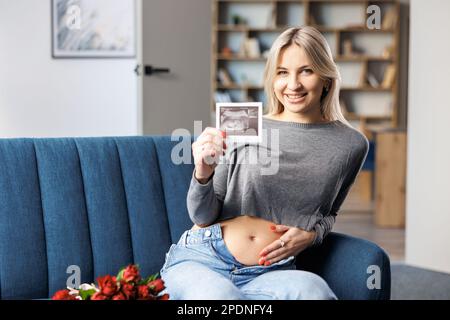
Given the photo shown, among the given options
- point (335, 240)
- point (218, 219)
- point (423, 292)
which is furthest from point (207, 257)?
point (423, 292)

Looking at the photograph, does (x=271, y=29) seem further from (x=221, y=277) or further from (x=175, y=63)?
(x=221, y=277)

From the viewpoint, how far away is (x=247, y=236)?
1.99 metres

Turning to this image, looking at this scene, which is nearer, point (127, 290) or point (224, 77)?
point (127, 290)

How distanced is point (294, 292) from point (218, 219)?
0.36 m

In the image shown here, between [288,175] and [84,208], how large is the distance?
649 millimetres

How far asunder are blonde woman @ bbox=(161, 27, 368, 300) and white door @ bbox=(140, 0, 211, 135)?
93.4 inches

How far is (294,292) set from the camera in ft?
5.80

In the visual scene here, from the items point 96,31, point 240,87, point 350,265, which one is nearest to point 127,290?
point 350,265

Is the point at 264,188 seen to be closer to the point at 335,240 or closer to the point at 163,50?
the point at 335,240

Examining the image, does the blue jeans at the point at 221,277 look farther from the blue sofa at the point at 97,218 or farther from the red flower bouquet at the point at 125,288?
the red flower bouquet at the point at 125,288

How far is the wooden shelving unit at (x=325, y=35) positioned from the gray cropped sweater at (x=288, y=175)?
6.40 m
